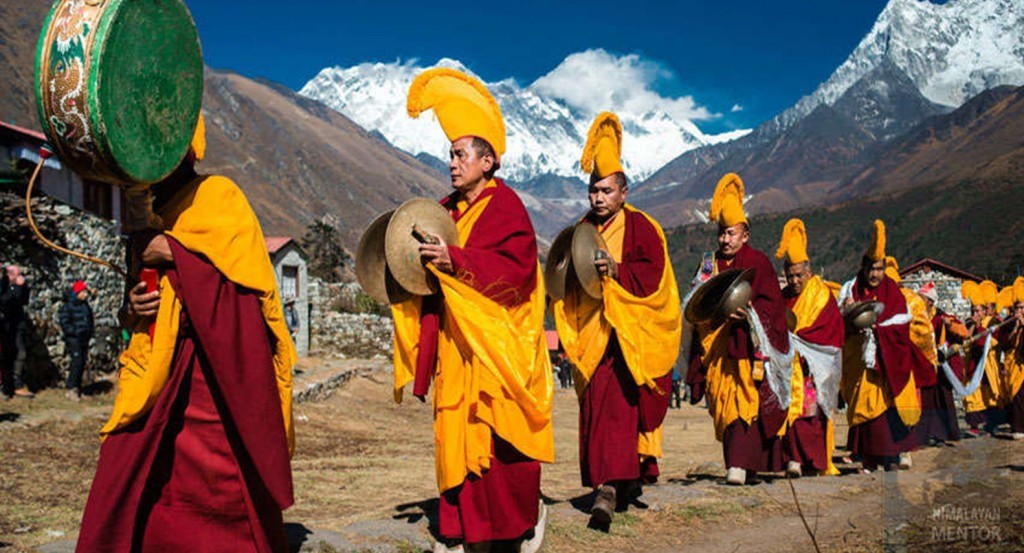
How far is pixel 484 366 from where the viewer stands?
15.9 feet

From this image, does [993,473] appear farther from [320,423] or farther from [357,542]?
[320,423]

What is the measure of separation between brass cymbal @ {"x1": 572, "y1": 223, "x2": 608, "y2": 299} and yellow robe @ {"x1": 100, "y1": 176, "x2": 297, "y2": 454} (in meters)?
2.51

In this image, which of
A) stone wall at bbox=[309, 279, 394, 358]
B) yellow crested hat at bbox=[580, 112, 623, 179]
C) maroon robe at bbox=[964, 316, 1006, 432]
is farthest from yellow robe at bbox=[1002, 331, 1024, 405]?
stone wall at bbox=[309, 279, 394, 358]

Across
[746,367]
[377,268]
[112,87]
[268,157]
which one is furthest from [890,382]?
[268,157]

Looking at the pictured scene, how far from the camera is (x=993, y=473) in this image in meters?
7.16

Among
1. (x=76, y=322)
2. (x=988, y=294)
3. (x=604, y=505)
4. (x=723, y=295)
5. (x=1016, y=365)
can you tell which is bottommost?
(x=604, y=505)

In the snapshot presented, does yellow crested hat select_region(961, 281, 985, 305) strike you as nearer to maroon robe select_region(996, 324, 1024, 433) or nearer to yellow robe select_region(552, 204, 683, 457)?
maroon robe select_region(996, 324, 1024, 433)

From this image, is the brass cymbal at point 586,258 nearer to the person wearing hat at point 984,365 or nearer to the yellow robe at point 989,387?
the person wearing hat at point 984,365

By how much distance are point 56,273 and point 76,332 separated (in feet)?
8.98

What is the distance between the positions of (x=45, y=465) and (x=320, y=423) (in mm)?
6776

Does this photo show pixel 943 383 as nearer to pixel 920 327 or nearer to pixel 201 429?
pixel 920 327

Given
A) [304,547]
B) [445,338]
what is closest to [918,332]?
[445,338]

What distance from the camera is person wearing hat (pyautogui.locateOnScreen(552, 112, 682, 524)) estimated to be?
6.30 meters

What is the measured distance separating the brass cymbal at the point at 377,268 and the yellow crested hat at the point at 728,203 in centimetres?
384
